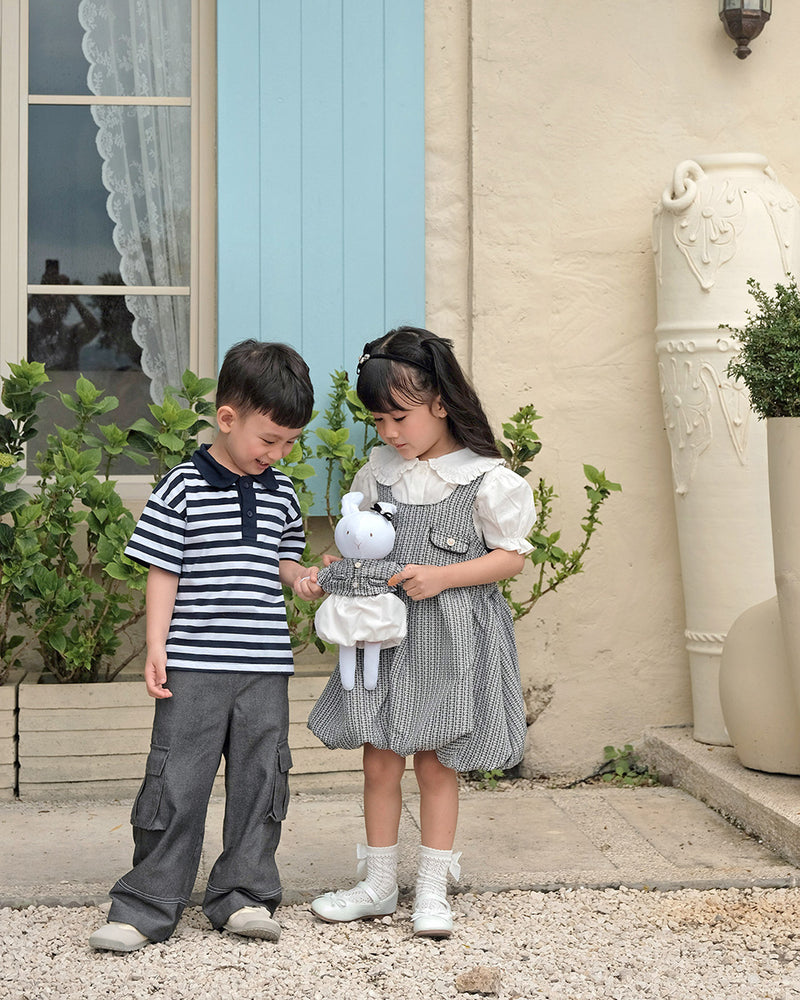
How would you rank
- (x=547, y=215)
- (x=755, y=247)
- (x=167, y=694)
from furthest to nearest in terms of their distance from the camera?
(x=547, y=215) → (x=755, y=247) → (x=167, y=694)

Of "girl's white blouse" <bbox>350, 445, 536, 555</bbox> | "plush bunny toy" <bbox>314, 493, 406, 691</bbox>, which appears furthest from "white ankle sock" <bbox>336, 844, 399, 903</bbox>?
"girl's white blouse" <bbox>350, 445, 536, 555</bbox>

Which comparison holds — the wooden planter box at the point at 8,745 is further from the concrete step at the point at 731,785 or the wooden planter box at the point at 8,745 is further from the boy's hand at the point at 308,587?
the concrete step at the point at 731,785

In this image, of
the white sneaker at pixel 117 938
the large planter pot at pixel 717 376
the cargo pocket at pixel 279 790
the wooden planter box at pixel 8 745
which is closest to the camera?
the white sneaker at pixel 117 938

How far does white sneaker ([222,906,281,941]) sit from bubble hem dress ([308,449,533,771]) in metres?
0.36

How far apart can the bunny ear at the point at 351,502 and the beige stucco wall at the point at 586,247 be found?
1370mm

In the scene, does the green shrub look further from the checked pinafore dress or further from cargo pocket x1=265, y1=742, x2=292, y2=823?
cargo pocket x1=265, y1=742, x2=292, y2=823

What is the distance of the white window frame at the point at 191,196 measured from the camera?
3783mm

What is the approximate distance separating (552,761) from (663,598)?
25.4 inches

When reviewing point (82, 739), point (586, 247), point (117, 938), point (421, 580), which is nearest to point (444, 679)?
point (421, 580)

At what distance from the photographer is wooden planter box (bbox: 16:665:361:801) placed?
3.36 m

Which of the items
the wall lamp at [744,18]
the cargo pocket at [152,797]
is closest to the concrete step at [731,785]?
the cargo pocket at [152,797]

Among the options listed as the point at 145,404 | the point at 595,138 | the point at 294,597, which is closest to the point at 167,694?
the point at 294,597

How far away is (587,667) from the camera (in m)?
3.79

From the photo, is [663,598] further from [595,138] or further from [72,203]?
[72,203]
